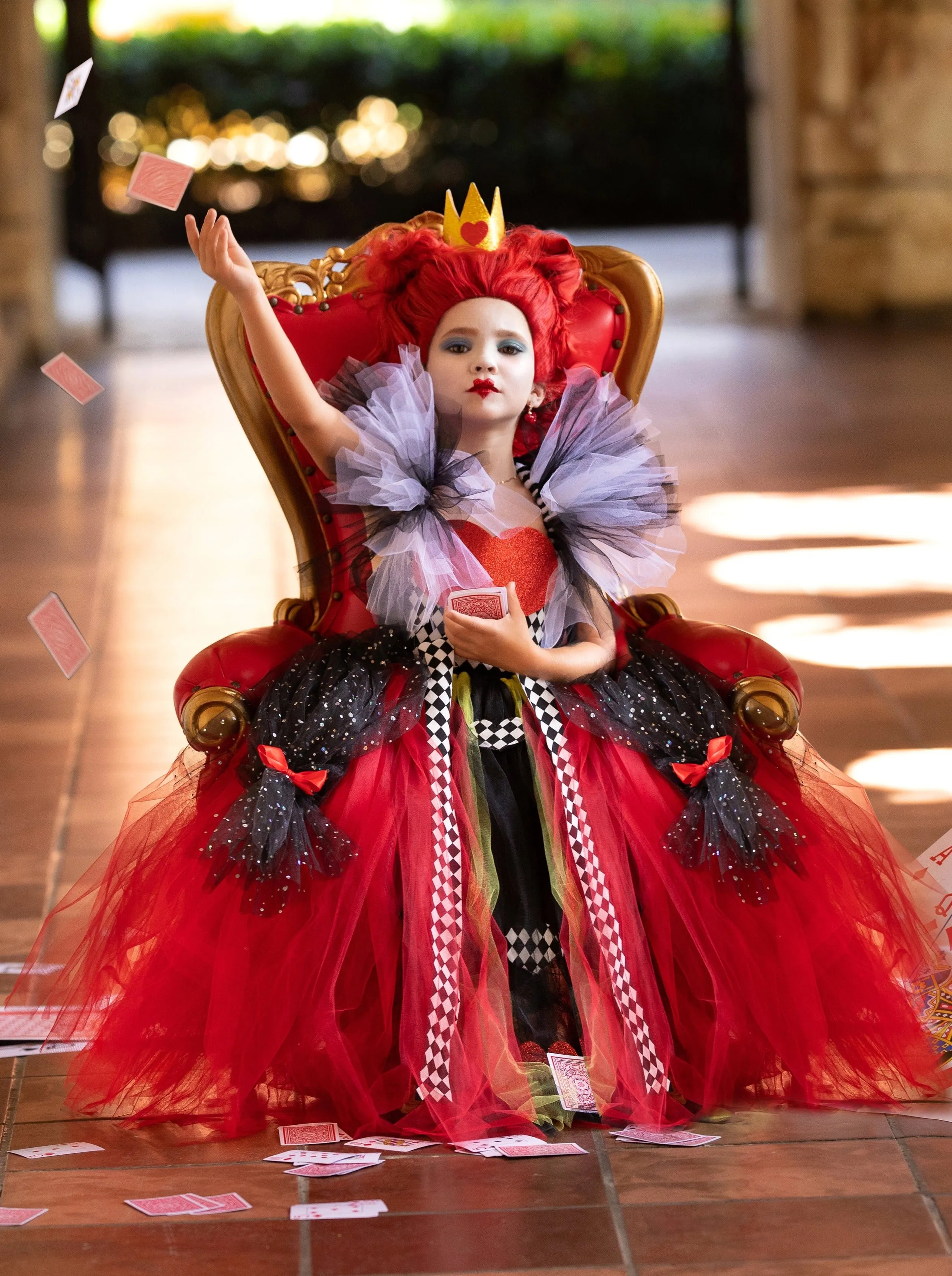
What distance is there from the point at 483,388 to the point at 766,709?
533 mm

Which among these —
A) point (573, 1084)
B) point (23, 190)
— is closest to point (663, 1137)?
point (573, 1084)

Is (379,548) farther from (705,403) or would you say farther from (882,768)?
(705,403)

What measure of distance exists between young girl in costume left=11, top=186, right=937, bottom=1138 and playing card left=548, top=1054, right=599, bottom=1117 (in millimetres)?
17

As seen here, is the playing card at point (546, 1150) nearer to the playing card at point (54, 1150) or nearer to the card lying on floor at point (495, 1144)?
the card lying on floor at point (495, 1144)

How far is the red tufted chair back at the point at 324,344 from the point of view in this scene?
99.7 inches

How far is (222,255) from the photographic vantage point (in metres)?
2.15

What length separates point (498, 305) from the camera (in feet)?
7.39

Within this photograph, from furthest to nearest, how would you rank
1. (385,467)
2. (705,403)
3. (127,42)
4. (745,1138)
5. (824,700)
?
(127,42) < (705,403) < (824,700) < (385,467) < (745,1138)

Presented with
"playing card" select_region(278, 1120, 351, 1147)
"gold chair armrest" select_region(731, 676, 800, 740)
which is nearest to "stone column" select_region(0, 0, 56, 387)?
"gold chair armrest" select_region(731, 676, 800, 740)

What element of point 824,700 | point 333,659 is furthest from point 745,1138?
point 824,700

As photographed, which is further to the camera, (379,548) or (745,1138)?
(379,548)

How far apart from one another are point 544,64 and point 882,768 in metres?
9.68
